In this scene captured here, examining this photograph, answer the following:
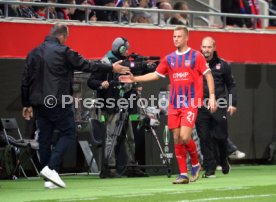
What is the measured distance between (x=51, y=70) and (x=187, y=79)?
1.91 metres

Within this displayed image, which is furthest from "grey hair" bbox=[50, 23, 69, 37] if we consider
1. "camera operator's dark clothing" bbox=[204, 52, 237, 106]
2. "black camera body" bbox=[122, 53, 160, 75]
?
"camera operator's dark clothing" bbox=[204, 52, 237, 106]

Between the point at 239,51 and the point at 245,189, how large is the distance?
9.29 meters

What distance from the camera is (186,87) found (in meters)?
14.9

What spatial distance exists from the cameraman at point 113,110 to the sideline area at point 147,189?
358mm

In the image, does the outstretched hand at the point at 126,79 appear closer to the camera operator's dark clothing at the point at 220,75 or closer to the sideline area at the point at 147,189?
the sideline area at the point at 147,189

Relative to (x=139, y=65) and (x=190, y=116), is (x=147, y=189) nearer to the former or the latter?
(x=190, y=116)

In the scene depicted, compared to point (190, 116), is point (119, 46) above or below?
above

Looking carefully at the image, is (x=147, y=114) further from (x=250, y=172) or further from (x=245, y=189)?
(x=245, y=189)

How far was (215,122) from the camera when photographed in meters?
17.1

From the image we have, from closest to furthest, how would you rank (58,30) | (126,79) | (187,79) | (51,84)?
(51,84) < (58,30) < (126,79) < (187,79)

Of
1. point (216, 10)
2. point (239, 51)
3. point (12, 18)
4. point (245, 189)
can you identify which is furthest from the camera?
point (216, 10)

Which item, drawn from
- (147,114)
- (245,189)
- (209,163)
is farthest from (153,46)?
(245,189)

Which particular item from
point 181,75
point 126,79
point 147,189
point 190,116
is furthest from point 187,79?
point 147,189

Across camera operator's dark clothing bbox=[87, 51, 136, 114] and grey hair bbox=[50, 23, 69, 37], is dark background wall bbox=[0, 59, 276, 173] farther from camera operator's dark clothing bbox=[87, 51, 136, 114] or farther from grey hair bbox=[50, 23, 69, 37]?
grey hair bbox=[50, 23, 69, 37]
